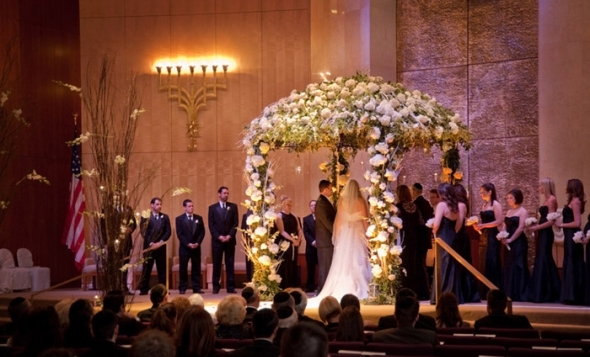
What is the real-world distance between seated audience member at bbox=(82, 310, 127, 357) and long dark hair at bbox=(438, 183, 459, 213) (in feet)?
22.6

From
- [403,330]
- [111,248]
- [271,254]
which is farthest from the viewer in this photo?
[271,254]

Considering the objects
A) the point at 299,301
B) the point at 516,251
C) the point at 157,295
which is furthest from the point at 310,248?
the point at 299,301

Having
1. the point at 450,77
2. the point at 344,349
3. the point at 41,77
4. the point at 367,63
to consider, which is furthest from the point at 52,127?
the point at 344,349

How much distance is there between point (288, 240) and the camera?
15258mm

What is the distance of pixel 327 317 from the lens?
724cm

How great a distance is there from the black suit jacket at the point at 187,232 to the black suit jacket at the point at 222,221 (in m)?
0.29

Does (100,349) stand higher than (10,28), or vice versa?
(10,28)

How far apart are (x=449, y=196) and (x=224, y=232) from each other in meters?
4.27

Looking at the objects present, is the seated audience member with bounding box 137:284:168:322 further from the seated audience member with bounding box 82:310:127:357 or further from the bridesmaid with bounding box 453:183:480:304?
the bridesmaid with bounding box 453:183:480:304

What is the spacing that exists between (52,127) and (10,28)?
213cm

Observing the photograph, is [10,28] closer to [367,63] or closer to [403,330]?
[367,63]

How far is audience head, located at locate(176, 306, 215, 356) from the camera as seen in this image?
5488 mm

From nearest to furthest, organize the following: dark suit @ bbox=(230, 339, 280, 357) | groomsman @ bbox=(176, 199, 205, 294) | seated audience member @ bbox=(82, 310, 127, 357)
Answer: dark suit @ bbox=(230, 339, 280, 357) < seated audience member @ bbox=(82, 310, 127, 357) < groomsman @ bbox=(176, 199, 205, 294)

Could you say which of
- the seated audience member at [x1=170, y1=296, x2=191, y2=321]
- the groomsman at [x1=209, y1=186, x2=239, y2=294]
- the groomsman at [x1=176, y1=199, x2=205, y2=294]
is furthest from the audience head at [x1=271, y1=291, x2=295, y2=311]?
the groomsman at [x1=176, y1=199, x2=205, y2=294]
